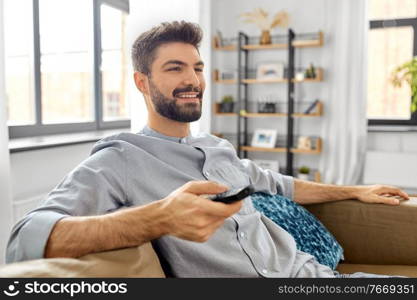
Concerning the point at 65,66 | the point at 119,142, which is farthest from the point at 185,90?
the point at 65,66

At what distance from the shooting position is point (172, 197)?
86 cm

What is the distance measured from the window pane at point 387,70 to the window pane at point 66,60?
2522 mm

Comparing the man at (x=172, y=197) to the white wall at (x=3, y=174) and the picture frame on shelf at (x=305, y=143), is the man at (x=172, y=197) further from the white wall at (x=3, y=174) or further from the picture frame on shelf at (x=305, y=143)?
the picture frame on shelf at (x=305, y=143)

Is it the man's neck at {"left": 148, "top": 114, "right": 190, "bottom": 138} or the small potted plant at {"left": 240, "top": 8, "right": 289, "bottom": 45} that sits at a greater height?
the small potted plant at {"left": 240, "top": 8, "right": 289, "bottom": 45}

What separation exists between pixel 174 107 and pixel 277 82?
3.10m

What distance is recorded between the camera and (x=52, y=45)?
3.02 m

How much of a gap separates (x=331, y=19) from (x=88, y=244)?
12.3 ft

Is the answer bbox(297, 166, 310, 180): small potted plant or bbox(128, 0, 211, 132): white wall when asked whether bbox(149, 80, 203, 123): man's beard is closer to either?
bbox(128, 0, 211, 132): white wall

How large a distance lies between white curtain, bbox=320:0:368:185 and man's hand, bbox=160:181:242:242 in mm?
3332

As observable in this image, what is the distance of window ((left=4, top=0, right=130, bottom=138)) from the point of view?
2695mm

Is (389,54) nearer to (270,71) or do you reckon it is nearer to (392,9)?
(392,9)

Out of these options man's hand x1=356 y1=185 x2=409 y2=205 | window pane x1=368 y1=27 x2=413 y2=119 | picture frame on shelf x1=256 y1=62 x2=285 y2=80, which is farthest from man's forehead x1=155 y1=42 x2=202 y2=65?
window pane x1=368 y1=27 x2=413 y2=119

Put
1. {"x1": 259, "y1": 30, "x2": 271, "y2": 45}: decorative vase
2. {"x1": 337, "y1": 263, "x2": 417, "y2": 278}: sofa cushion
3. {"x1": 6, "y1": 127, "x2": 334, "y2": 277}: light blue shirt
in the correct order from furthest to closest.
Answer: {"x1": 259, "y1": 30, "x2": 271, "y2": 45}: decorative vase, {"x1": 337, "y1": 263, "x2": 417, "y2": 278}: sofa cushion, {"x1": 6, "y1": 127, "x2": 334, "y2": 277}: light blue shirt

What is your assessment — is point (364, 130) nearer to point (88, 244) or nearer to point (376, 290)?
point (376, 290)
